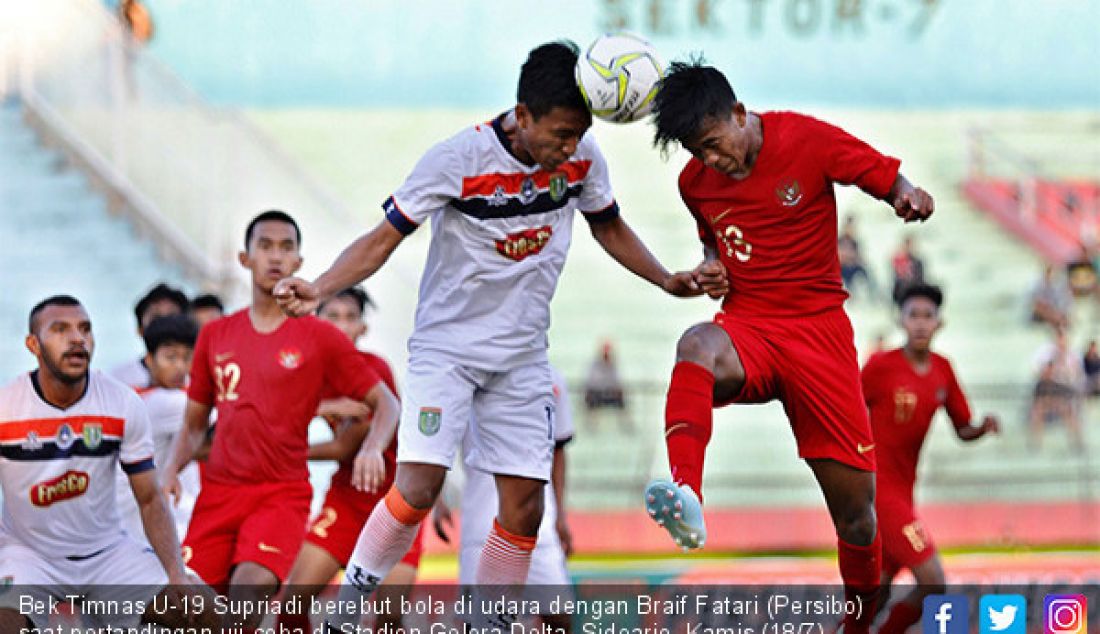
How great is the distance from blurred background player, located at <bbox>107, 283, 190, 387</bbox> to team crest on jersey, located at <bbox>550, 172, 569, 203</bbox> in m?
3.86

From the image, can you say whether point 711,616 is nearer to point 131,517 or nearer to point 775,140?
point 131,517

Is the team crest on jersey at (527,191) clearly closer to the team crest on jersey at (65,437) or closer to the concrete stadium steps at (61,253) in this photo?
the team crest on jersey at (65,437)

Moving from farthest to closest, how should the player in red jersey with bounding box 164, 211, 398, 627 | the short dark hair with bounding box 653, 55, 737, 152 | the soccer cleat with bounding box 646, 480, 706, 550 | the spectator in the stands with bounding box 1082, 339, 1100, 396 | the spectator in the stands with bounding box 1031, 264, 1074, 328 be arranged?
the spectator in the stands with bounding box 1031, 264, 1074, 328
the spectator in the stands with bounding box 1082, 339, 1100, 396
the player in red jersey with bounding box 164, 211, 398, 627
the short dark hair with bounding box 653, 55, 737, 152
the soccer cleat with bounding box 646, 480, 706, 550

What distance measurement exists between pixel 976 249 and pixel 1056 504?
11.7 m

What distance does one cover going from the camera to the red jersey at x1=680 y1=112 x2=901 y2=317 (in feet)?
24.3

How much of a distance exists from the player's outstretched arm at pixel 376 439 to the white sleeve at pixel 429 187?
1256 mm

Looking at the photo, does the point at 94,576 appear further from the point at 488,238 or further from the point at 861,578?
the point at 861,578

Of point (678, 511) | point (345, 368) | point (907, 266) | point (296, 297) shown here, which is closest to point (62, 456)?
point (345, 368)

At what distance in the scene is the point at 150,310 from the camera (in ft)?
35.5

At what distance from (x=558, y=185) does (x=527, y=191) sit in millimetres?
160

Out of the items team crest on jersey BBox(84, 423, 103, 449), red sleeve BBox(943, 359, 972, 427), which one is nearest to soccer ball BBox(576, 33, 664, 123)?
team crest on jersey BBox(84, 423, 103, 449)

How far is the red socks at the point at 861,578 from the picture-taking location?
25.8ft

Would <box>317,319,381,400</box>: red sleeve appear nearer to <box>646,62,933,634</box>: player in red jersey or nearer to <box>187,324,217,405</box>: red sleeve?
<box>187,324,217,405</box>: red sleeve

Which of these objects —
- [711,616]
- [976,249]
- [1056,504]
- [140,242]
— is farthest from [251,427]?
[976,249]
